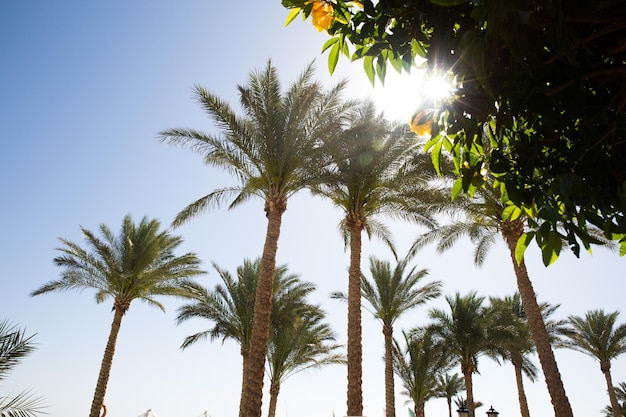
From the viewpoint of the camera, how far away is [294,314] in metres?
18.5

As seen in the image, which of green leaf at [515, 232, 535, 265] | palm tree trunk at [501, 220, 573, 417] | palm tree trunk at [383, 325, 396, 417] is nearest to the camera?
green leaf at [515, 232, 535, 265]

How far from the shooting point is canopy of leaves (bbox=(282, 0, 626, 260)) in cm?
124

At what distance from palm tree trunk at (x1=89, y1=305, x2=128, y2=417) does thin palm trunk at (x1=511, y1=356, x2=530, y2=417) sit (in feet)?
66.4

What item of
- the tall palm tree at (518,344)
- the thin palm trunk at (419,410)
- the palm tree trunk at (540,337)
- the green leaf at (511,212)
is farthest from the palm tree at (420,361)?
the green leaf at (511,212)

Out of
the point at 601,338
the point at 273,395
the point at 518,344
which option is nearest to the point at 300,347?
the point at 273,395

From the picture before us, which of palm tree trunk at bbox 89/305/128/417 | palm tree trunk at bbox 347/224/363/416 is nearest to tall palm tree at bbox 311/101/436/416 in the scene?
palm tree trunk at bbox 347/224/363/416

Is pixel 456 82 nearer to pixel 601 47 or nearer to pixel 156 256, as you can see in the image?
→ pixel 601 47

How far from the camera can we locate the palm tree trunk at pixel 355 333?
11445mm

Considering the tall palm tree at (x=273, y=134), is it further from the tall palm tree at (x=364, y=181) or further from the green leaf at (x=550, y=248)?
the green leaf at (x=550, y=248)

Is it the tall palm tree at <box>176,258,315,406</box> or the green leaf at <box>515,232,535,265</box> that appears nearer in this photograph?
the green leaf at <box>515,232,535,265</box>

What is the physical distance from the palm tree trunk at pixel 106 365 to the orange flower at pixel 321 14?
17109mm

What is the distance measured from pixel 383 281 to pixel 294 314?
4288 mm

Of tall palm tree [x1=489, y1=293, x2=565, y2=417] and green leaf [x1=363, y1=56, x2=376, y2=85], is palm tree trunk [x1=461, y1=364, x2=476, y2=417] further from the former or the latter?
green leaf [x1=363, y1=56, x2=376, y2=85]

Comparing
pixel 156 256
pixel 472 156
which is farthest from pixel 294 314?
pixel 472 156
